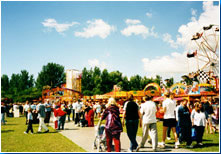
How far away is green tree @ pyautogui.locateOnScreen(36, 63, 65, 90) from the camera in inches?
2505

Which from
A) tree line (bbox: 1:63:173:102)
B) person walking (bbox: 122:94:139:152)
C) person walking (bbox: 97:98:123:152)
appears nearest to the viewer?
person walking (bbox: 97:98:123:152)

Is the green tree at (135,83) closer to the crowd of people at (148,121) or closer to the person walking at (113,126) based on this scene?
the crowd of people at (148,121)

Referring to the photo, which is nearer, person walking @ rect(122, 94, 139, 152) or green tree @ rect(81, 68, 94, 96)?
person walking @ rect(122, 94, 139, 152)

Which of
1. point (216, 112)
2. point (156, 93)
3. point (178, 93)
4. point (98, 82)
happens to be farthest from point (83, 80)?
point (216, 112)

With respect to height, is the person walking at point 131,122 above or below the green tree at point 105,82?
below

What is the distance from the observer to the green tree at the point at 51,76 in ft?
209

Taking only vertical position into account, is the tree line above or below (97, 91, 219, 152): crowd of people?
above

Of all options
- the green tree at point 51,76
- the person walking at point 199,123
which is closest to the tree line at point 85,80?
the green tree at point 51,76

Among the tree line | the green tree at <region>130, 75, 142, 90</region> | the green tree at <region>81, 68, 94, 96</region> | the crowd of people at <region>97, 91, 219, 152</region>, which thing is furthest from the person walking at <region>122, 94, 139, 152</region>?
the green tree at <region>130, 75, 142, 90</region>

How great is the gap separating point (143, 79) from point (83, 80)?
19.7 meters

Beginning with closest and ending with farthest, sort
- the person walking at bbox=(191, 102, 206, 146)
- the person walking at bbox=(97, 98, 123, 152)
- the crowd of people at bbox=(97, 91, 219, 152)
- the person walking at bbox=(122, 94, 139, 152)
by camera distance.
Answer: the person walking at bbox=(97, 98, 123, 152)
the crowd of people at bbox=(97, 91, 219, 152)
the person walking at bbox=(122, 94, 139, 152)
the person walking at bbox=(191, 102, 206, 146)

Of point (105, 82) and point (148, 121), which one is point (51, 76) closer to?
point (105, 82)

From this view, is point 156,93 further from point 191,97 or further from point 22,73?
point 22,73

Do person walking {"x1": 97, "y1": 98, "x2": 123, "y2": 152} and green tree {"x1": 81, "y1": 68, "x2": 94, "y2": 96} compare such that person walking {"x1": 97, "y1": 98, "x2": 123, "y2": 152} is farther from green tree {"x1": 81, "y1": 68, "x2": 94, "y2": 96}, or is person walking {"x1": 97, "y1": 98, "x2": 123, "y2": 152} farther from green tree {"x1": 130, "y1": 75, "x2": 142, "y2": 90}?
green tree {"x1": 130, "y1": 75, "x2": 142, "y2": 90}
